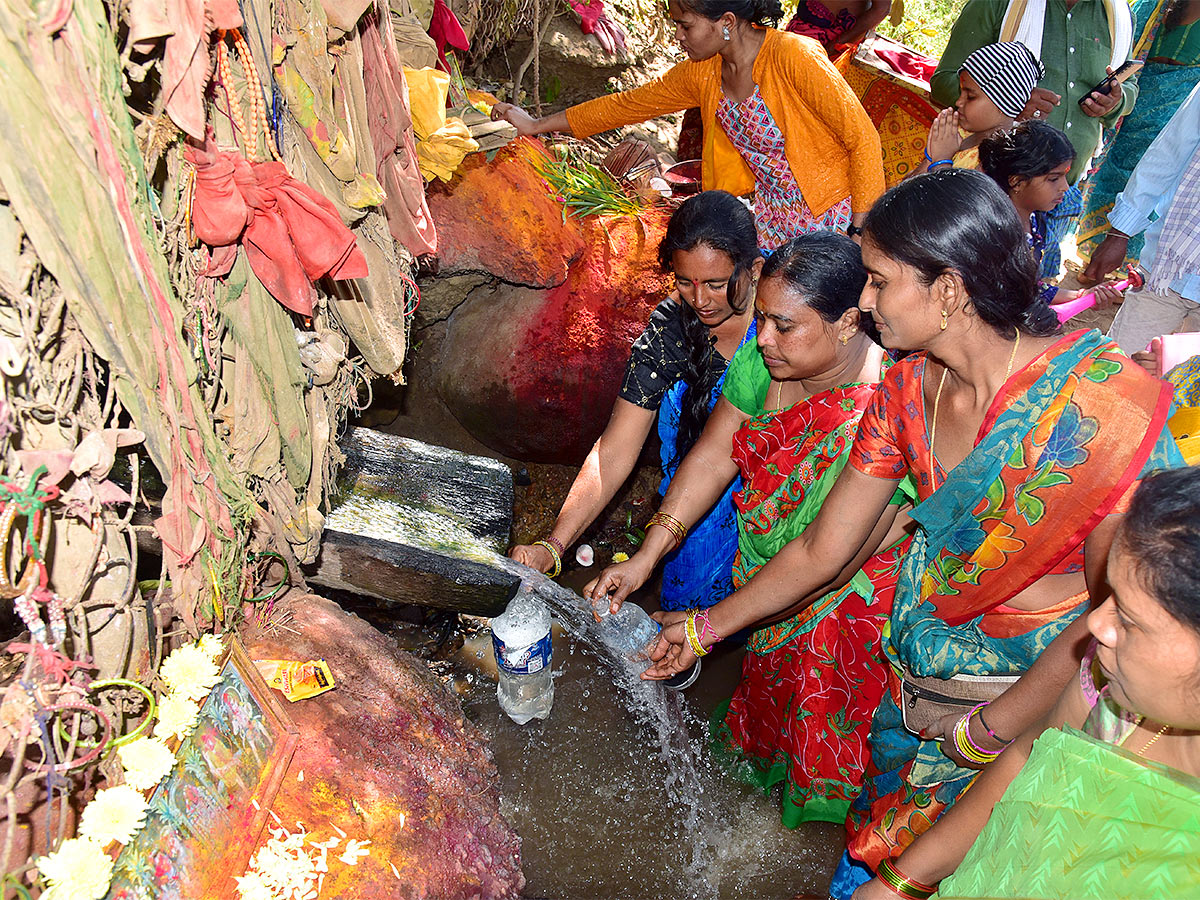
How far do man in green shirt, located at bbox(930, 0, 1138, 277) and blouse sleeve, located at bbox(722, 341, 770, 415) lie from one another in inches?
75.2

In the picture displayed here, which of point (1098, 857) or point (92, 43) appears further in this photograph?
point (92, 43)

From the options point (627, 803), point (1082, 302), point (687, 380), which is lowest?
point (627, 803)

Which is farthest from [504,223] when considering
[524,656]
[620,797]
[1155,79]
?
[1155,79]

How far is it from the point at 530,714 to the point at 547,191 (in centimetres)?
270

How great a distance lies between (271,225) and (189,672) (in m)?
0.97

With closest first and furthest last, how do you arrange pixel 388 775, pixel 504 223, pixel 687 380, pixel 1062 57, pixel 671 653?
pixel 388 775 < pixel 671 653 < pixel 687 380 < pixel 1062 57 < pixel 504 223

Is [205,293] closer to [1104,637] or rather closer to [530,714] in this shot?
[1104,637]

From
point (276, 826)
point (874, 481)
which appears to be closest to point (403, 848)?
point (276, 826)

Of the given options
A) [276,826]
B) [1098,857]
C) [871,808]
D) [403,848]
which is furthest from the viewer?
[871,808]

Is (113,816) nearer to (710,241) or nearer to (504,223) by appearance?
(710,241)

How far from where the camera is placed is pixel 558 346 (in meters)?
4.12

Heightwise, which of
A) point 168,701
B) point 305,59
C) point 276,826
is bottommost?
point 276,826

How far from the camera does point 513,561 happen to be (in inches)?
113

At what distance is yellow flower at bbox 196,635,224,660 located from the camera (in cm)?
171
